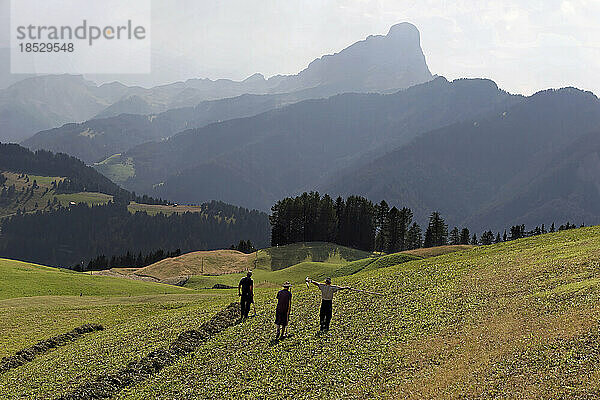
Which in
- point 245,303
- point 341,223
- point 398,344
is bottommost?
point 398,344

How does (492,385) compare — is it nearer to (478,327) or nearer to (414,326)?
(478,327)

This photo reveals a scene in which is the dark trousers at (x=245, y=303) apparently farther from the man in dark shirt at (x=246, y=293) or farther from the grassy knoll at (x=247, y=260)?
the grassy knoll at (x=247, y=260)

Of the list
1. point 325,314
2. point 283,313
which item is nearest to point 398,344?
point 325,314

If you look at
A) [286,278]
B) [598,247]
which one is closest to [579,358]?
[598,247]

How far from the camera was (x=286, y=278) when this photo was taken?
95.4m

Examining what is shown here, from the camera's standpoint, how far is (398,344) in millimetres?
26547

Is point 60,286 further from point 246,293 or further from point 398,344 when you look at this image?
point 398,344

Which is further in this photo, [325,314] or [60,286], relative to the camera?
[60,286]

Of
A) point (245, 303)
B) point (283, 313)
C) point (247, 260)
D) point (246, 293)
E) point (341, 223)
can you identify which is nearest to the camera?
point (283, 313)

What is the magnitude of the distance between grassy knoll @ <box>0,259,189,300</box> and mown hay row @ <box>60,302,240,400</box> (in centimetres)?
3547

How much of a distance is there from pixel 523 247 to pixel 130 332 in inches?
1599

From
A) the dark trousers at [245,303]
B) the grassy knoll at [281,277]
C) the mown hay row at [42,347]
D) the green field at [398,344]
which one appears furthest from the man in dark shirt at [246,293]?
the grassy knoll at [281,277]

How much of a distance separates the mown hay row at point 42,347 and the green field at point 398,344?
1.09m

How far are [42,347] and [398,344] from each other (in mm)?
28899
